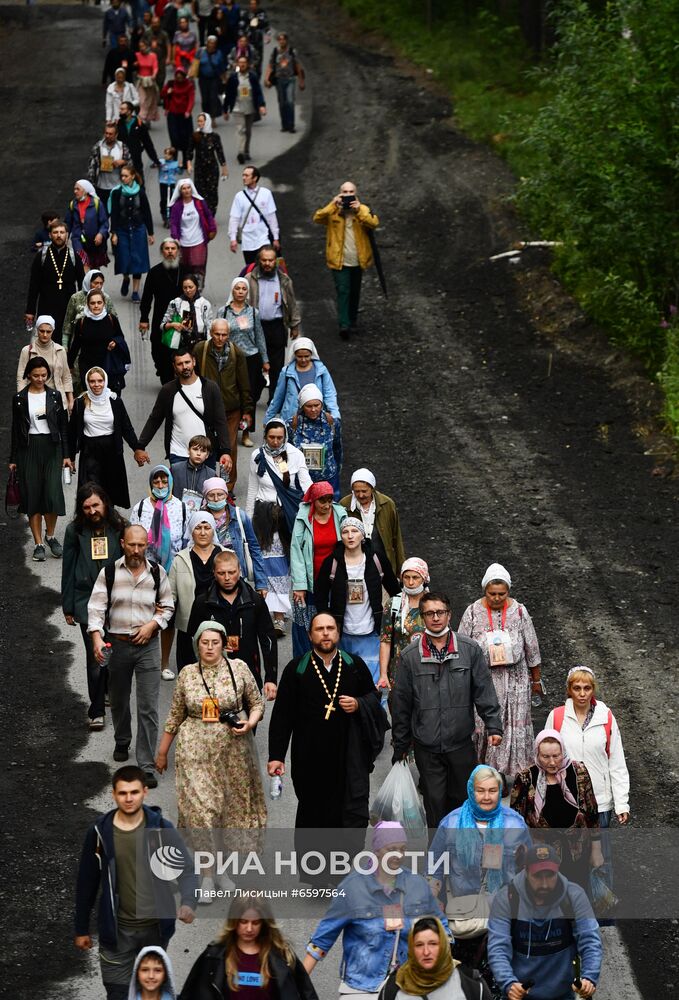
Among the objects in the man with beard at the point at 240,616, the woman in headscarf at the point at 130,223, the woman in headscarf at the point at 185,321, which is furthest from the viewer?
the woman in headscarf at the point at 130,223

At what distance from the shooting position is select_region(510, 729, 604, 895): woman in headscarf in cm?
973

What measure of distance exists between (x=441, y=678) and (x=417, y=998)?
310 centimetres

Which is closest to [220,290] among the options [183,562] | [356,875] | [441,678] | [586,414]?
[586,414]

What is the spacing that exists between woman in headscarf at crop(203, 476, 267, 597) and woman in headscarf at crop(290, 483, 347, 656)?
1.14 ft

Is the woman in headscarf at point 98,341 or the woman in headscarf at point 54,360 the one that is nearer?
the woman in headscarf at point 54,360

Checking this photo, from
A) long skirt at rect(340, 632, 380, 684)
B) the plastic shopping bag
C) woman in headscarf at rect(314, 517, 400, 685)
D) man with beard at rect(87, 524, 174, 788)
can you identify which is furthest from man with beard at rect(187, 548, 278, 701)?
the plastic shopping bag

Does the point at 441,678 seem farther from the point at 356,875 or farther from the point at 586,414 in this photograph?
the point at 586,414

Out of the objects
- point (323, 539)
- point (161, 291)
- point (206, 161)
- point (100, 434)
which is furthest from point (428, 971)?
point (206, 161)

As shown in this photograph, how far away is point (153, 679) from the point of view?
1195cm

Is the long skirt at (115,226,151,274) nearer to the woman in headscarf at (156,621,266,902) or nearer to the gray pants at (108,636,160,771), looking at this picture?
the gray pants at (108,636,160,771)

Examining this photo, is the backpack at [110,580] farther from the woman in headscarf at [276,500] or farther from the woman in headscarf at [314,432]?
the woman in headscarf at [314,432]

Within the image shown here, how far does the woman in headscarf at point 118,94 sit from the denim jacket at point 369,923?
2108cm

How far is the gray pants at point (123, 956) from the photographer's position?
898cm

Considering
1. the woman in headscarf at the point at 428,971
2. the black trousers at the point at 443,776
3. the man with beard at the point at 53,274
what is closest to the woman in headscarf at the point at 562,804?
the black trousers at the point at 443,776
